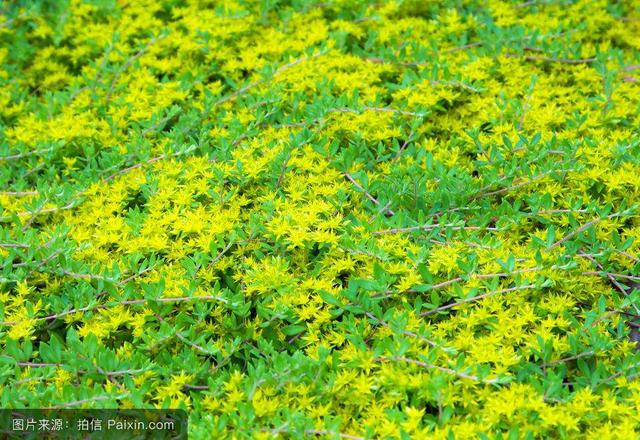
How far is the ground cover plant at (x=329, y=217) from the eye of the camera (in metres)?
2.24

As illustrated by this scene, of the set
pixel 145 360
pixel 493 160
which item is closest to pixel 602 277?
pixel 493 160

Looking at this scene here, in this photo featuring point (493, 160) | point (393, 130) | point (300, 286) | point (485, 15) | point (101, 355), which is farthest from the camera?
point (485, 15)

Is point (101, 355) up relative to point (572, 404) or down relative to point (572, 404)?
up

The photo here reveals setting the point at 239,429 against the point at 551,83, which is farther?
the point at 551,83

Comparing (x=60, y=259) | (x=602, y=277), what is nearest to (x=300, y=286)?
(x=60, y=259)

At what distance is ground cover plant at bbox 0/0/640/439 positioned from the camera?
7.34ft

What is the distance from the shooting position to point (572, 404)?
2162 millimetres

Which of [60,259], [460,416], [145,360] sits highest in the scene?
[60,259]

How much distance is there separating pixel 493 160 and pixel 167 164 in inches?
52.9

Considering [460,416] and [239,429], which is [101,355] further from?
[460,416]

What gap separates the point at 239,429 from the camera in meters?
2.11

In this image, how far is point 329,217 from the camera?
2807 millimetres

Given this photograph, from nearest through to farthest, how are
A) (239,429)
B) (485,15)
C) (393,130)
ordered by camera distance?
(239,429)
(393,130)
(485,15)

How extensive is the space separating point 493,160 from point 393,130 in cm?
47
